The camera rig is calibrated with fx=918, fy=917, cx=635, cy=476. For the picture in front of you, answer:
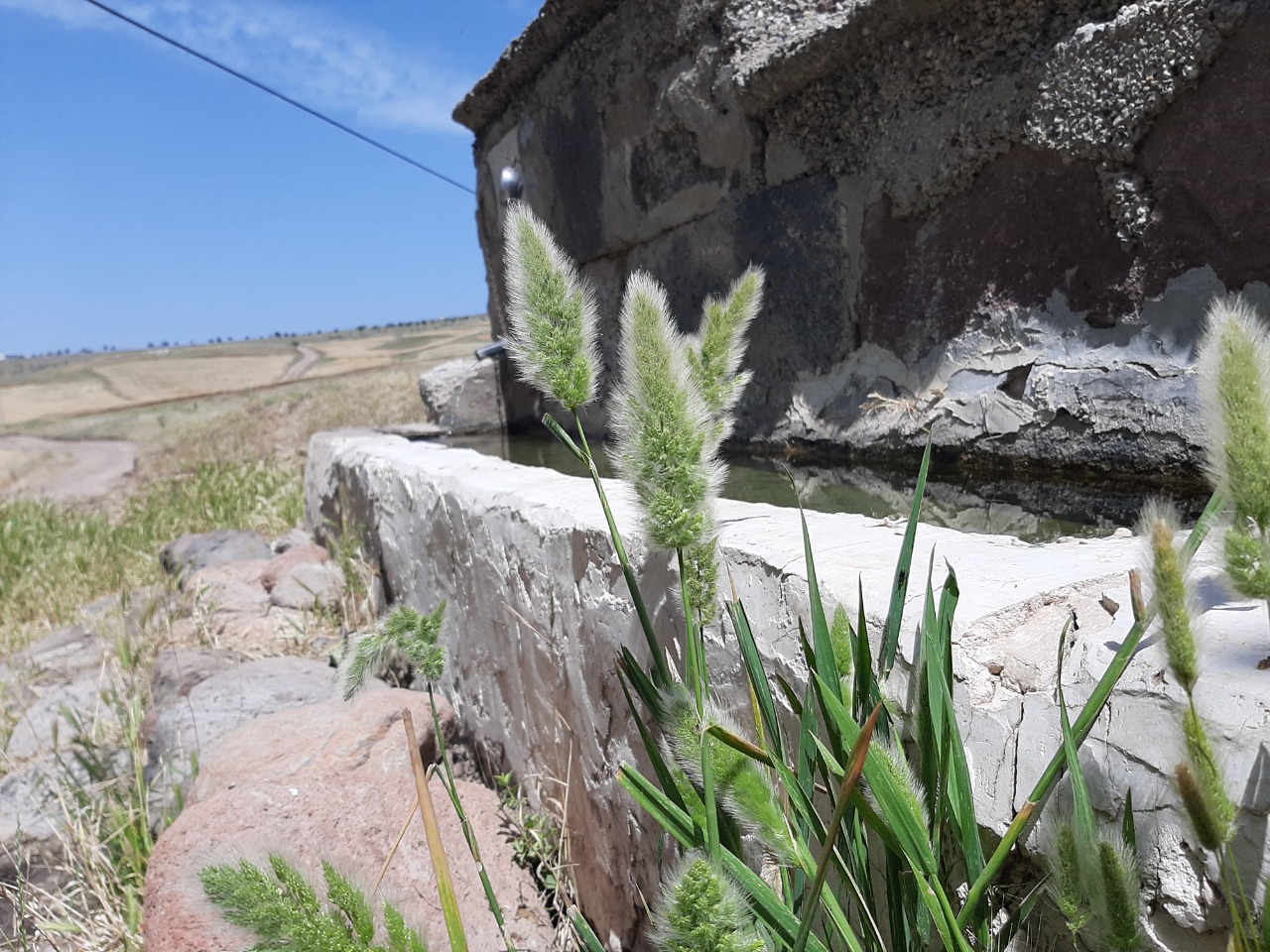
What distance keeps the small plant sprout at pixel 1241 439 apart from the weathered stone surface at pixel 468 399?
3873 mm

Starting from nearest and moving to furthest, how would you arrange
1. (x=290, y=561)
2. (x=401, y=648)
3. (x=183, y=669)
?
(x=401, y=648), (x=183, y=669), (x=290, y=561)

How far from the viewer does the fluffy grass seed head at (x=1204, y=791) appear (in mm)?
542

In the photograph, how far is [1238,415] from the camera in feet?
1.90

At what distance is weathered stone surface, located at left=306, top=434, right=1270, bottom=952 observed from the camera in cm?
69

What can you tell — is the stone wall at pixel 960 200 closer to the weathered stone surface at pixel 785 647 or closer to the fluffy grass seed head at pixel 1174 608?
the weathered stone surface at pixel 785 647

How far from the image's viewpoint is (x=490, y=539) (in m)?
1.98

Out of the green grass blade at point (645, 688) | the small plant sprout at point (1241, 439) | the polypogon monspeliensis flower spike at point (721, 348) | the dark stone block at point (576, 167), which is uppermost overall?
the dark stone block at point (576, 167)

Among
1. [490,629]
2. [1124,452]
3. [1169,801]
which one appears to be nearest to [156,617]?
[490,629]

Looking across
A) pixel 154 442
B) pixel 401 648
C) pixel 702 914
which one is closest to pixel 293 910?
pixel 702 914

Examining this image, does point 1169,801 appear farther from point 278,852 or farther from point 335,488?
point 335,488

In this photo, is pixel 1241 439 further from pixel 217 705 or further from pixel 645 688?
pixel 217 705

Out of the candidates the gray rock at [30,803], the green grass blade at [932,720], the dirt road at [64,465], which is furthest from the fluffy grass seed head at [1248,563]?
Result: the dirt road at [64,465]

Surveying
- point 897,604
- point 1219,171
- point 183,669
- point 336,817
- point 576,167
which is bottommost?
point 336,817

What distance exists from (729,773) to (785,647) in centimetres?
39
